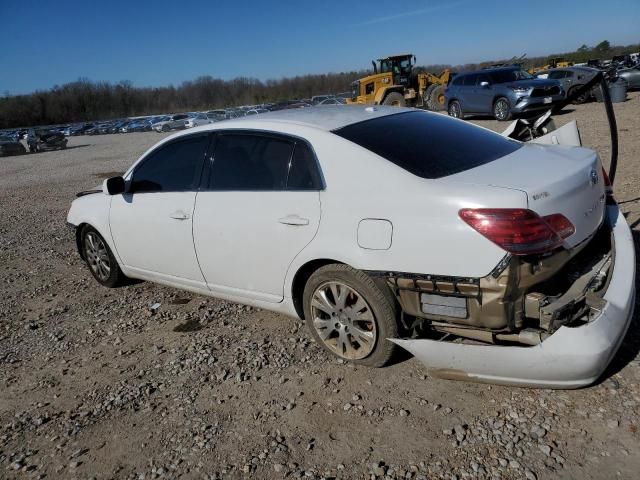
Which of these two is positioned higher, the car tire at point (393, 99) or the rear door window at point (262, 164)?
the rear door window at point (262, 164)

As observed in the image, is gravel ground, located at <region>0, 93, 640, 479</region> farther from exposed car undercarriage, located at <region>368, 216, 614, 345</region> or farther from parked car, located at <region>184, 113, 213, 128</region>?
parked car, located at <region>184, 113, 213, 128</region>

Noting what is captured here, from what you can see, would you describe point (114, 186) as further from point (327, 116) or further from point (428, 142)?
point (428, 142)

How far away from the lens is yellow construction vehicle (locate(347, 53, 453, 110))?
2303cm

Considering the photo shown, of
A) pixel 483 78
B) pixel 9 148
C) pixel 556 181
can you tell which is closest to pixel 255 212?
pixel 556 181

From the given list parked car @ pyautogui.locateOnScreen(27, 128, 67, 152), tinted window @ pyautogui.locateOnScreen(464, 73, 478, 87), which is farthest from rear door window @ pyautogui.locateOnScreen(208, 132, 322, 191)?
parked car @ pyautogui.locateOnScreen(27, 128, 67, 152)

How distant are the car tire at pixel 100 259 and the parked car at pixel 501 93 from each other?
49.0 ft

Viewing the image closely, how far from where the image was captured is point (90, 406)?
3.24 metres

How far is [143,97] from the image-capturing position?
328 feet

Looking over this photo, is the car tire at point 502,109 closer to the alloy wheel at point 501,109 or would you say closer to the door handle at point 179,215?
the alloy wheel at point 501,109

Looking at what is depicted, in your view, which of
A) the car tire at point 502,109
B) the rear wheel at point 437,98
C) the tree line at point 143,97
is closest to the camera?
the car tire at point 502,109

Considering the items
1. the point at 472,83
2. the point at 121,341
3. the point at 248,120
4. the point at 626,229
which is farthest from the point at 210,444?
the point at 472,83

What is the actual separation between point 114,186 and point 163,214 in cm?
68

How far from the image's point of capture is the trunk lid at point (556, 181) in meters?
2.60

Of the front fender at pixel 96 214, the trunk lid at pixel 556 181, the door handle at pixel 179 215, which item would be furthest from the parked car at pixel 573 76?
the door handle at pixel 179 215
